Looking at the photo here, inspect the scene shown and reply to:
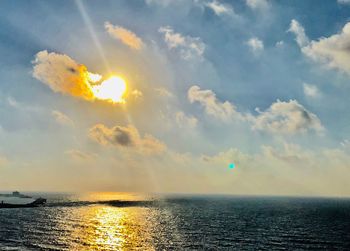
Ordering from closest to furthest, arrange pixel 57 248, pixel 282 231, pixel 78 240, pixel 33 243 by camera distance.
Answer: pixel 57 248 < pixel 33 243 < pixel 78 240 < pixel 282 231

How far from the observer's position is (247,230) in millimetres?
106625

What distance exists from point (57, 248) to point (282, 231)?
65835mm

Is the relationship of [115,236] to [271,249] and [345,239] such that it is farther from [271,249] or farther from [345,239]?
[345,239]

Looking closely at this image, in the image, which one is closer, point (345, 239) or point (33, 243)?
point (33, 243)

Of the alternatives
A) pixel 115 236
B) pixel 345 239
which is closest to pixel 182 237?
pixel 115 236

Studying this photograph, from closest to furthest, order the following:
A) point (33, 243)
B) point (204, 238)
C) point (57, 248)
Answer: point (57, 248)
point (33, 243)
point (204, 238)

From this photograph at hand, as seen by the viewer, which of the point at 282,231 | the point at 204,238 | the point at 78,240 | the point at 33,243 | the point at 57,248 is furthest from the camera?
the point at 282,231

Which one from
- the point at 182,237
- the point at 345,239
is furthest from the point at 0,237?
the point at 345,239

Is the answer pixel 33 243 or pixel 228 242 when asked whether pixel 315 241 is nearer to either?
pixel 228 242

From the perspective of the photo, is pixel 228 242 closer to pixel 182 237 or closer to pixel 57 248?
pixel 182 237

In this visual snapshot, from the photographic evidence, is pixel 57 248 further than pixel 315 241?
No

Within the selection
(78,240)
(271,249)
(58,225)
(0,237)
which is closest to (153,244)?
(78,240)

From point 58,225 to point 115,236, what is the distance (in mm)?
26908

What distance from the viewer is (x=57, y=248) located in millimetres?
72625
